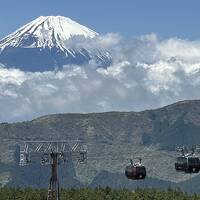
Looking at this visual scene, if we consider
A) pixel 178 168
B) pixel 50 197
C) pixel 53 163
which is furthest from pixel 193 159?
pixel 50 197

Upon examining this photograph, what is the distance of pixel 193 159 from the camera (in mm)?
108938

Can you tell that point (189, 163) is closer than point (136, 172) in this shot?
Yes

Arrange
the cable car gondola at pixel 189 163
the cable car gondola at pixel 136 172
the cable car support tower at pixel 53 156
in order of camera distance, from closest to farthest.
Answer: the cable car gondola at pixel 189 163
the cable car gondola at pixel 136 172
the cable car support tower at pixel 53 156

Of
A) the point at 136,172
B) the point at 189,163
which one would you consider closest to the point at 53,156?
the point at 136,172

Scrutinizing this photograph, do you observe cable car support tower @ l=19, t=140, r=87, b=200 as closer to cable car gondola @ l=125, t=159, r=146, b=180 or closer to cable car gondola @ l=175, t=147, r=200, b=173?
cable car gondola @ l=125, t=159, r=146, b=180

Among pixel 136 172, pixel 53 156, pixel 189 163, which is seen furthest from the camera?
pixel 53 156

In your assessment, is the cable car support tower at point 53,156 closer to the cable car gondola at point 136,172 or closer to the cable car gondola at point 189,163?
the cable car gondola at point 136,172

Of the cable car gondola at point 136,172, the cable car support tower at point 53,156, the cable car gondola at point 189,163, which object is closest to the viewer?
the cable car gondola at point 189,163

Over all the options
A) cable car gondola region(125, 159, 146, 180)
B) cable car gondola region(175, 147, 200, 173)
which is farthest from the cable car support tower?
cable car gondola region(175, 147, 200, 173)

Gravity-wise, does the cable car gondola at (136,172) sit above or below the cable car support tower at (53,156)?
below

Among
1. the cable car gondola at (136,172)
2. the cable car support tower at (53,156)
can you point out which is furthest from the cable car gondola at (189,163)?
the cable car support tower at (53,156)

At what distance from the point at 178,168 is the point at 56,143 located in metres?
44.1

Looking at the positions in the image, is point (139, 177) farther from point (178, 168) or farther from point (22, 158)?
point (22, 158)

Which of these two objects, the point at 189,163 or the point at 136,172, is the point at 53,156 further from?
the point at 189,163
